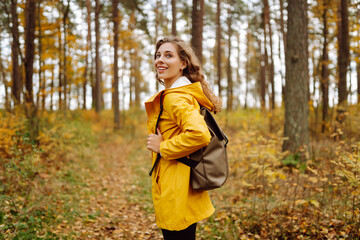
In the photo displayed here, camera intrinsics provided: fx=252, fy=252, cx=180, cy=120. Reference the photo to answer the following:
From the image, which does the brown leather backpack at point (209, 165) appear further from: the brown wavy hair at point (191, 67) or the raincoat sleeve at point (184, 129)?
the brown wavy hair at point (191, 67)

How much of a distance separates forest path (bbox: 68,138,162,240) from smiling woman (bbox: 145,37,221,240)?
7.48 feet

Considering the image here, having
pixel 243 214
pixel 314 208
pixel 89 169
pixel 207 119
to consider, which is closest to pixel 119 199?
pixel 89 169

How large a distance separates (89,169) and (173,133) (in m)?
6.24

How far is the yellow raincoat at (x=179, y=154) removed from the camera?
1.82 meters

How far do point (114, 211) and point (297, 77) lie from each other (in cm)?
522

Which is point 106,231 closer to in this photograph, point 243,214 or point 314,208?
point 243,214

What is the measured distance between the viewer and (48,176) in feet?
18.9

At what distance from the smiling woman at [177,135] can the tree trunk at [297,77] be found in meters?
4.64

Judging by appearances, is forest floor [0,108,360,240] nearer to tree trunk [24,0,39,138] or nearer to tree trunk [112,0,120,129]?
tree trunk [24,0,39,138]

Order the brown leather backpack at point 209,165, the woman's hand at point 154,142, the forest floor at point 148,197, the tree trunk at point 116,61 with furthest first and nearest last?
the tree trunk at point 116,61
the forest floor at point 148,197
the woman's hand at point 154,142
the brown leather backpack at point 209,165

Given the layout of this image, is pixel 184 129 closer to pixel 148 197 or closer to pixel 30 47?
pixel 148 197

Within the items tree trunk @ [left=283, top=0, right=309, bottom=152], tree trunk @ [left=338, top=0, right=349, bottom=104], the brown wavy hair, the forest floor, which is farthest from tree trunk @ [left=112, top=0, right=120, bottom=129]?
the brown wavy hair

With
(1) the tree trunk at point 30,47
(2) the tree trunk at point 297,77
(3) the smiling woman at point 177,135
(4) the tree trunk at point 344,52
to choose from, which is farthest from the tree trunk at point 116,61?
(3) the smiling woman at point 177,135

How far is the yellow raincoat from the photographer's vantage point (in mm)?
1821
